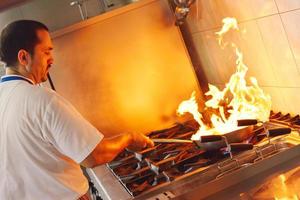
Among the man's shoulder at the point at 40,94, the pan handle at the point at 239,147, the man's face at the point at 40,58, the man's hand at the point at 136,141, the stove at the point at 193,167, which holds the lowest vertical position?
the stove at the point at 193,167

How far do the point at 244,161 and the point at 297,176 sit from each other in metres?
0.22

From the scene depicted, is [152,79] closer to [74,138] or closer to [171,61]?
[171,61]

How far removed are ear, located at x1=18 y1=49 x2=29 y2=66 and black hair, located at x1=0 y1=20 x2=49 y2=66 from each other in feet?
0.04

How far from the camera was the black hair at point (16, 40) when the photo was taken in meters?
1.63

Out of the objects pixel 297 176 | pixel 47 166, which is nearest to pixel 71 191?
pixel 47 166

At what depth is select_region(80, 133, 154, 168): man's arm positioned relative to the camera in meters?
1.55

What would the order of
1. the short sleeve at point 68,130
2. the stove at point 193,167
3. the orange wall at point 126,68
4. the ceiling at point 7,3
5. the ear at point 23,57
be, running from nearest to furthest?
the stove at point 193,167 < the short sleeve at point 68,130 < the ear at point 23,57 < the ceiling at point 7,3 < the orange wall at point 126,68

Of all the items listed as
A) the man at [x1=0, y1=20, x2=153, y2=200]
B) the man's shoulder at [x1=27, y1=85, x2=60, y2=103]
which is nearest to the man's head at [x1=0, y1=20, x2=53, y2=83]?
the man at [x1=0, y1=20, x2=153, y2=200]

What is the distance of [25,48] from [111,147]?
497 millimetres

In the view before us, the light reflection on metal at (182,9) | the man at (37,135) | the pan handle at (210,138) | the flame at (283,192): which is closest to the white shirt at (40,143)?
the man at (37,135)

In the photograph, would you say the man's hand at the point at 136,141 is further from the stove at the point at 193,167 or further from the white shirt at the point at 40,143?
the white shirt at the point at 40,143

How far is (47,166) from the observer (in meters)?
1.61

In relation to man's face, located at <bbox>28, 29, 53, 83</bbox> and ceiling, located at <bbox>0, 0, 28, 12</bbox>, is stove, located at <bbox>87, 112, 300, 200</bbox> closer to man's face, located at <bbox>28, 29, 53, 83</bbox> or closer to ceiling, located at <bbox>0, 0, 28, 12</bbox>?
man's face, located at <bbox>28, 29, 53, 83</bbox>

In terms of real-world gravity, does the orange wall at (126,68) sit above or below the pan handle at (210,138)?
above
